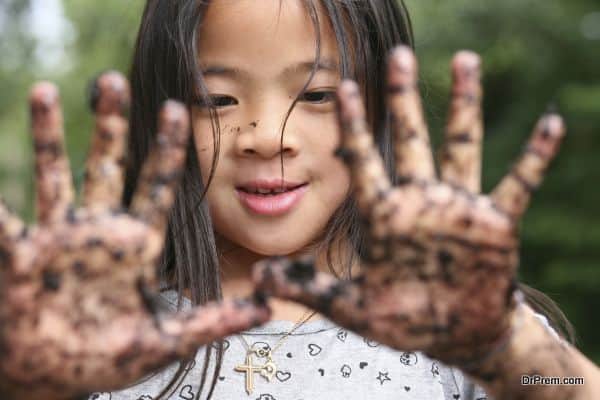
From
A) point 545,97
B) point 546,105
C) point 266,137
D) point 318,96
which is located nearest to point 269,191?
point 266,137

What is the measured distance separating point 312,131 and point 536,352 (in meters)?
0.72

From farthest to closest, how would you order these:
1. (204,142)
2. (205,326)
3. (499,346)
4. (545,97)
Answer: (545,97), (204,142), (499,346), (205,326)

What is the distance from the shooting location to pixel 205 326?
1072 millimetres

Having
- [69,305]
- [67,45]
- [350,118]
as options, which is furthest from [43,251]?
[67,45]

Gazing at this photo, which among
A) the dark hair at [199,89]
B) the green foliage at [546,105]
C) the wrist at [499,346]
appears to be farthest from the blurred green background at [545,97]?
the wrist at [499,346]

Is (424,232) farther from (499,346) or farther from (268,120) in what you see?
(268,120)

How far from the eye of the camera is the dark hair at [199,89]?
5.84ft

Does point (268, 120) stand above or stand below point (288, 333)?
above

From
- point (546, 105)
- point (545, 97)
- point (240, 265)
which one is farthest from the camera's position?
point (545, 97)

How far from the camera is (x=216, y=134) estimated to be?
5.67 feet

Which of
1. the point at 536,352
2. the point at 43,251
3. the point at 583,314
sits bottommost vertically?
the point at 583,314

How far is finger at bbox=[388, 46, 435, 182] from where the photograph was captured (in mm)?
1091

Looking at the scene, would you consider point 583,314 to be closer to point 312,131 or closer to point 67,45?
point 312,131

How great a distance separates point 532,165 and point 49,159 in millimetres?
710
